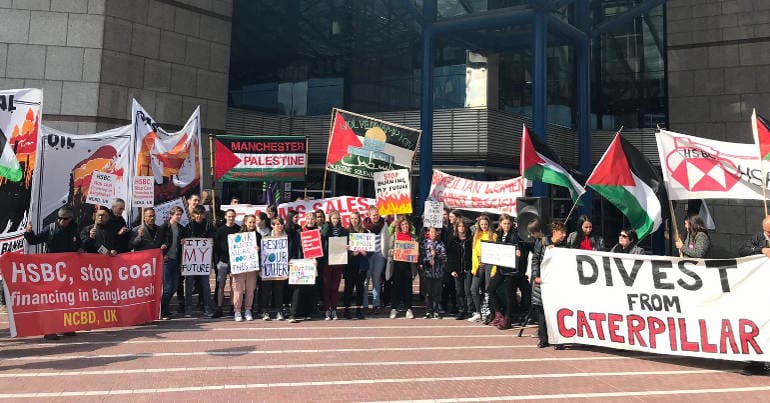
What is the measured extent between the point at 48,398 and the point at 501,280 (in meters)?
6.42

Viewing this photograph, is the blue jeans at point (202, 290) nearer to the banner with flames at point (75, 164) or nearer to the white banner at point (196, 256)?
the white banner at point (196, 256)

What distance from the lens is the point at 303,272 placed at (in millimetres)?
9180

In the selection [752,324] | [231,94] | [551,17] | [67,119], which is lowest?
[752,324]

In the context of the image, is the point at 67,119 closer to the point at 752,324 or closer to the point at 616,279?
the point at 616,279

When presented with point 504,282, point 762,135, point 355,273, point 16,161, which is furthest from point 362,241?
point 762,135

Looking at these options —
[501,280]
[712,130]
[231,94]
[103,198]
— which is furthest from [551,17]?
[103,198]

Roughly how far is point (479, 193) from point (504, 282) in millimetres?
3857

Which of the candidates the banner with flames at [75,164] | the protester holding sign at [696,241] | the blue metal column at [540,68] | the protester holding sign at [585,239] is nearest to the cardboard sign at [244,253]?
the banner with flames at [75,164]

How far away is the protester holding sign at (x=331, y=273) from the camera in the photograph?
9477 mm

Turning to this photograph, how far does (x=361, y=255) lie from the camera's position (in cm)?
985

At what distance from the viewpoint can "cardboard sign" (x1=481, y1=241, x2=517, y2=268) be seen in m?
8.52

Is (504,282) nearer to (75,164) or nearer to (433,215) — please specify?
(433,215)

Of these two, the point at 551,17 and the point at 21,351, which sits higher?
the point at 551,17

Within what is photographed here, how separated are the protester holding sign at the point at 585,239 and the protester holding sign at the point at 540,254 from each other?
15.2 inches
